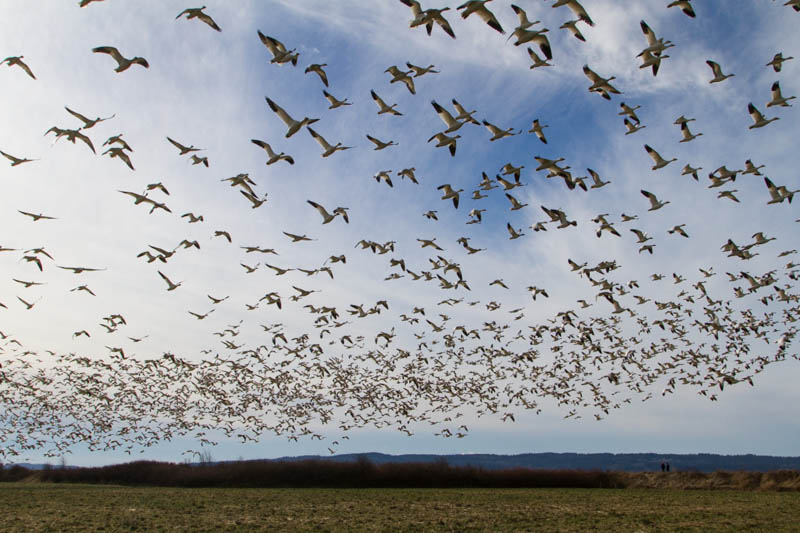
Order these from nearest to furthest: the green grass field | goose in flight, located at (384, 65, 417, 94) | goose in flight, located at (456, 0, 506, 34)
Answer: goose in flight, located at (456, 0, 506, 34), goose in flight, located at (384, 65, 417, 94), the green grass field

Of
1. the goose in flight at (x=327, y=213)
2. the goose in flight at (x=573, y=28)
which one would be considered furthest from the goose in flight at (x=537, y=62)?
the goose in flight at (x=327, y=213)

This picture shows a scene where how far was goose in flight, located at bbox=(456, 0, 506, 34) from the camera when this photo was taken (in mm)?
15547

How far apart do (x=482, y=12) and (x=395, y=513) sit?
2619cm

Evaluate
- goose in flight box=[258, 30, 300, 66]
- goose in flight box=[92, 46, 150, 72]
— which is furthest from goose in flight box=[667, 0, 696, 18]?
goose in flight box=[92, 46, 150, 72]

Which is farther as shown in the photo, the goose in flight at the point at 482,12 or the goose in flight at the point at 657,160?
the goose in flight at the point at 657,160

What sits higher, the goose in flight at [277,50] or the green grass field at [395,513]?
the goose in flight at [277,50]

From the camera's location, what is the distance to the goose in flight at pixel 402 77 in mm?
20067

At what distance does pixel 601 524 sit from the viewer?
26.6m

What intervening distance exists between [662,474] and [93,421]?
59367mm

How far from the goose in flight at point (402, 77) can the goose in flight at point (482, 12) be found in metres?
4.74

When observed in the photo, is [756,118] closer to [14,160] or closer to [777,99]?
[777,99]

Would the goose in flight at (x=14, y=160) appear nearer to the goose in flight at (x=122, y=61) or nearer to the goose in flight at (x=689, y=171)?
the goose in flight at (x=122, y=61)

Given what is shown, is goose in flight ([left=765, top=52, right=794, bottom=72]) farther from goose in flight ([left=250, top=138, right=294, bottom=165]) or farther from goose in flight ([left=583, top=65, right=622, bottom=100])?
goose in flight ([left=250, top=138, right=294, bottom=165])

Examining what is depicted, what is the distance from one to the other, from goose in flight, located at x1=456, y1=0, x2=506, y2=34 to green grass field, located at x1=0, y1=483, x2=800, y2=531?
20.1 meters
